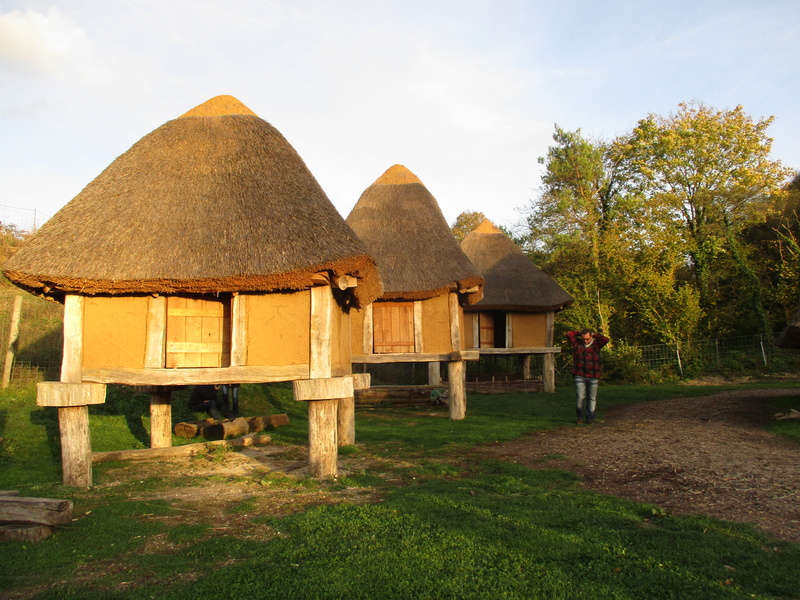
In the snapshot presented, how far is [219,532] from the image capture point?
18.7 feet

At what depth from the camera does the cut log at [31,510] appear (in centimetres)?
535

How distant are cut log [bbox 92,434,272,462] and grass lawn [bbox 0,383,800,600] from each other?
1135 mm

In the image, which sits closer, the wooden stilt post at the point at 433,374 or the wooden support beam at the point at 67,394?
the wooden support beam at the point at 67,394

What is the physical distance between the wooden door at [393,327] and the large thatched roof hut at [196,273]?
5.87m

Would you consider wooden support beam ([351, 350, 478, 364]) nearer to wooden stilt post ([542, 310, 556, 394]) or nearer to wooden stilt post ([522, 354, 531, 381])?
wooden stilt post ([542, 310, 556, 394])

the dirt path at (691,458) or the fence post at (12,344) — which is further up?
the fence post at (12,344)

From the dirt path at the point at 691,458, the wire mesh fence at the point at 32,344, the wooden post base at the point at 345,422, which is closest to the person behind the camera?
the dirt path at the point at 691,458

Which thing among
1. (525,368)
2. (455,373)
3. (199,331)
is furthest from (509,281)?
(199,331)

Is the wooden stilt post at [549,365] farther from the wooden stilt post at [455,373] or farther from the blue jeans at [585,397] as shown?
the blue jeans at [585,397]

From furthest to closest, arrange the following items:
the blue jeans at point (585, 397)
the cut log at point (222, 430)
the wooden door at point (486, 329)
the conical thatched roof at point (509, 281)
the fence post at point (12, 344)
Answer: the wooden door at point (486, 329)
the conical thatched roof at point (509, 281)
the fence post at point (12, 344)
the blue jeans at point (585, 397)
the cut log at point (222, 430)

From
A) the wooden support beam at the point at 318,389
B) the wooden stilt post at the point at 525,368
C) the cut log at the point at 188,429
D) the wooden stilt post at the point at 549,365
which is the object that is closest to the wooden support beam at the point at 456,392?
the cut log at the point at 188,429

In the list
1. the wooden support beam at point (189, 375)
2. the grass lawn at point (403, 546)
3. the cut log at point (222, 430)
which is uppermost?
the wooden support beam at point (189, 375)

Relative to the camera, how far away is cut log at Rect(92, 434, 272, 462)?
958 cm

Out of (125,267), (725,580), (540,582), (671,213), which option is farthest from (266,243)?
(671,213)
